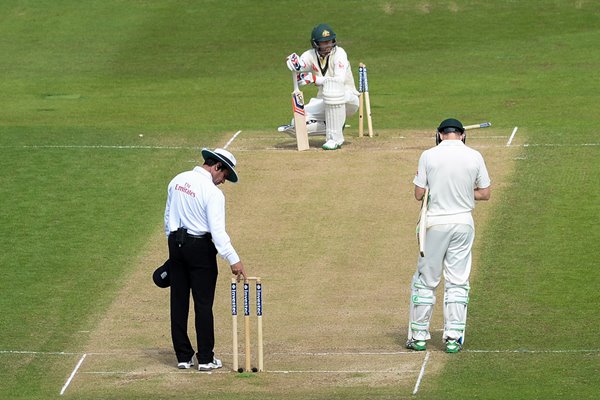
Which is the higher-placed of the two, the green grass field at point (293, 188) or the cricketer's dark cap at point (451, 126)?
the cricketer's dark cap at point (451, 126)

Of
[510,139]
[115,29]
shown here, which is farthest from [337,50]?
[115,29]

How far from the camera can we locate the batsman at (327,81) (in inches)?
868

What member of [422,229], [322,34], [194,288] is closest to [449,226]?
[422,229]

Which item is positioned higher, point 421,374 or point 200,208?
point 200,208

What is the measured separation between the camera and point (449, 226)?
13984 millimetres

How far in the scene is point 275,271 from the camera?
56.5 ft

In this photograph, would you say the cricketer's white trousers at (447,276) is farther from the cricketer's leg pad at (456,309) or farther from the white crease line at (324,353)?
the white crease line at (324,353)

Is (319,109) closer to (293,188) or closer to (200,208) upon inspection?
(293,188)

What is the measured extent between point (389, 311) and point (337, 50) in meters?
7.45

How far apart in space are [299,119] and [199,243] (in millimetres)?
8894

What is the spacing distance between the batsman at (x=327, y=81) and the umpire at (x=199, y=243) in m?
8.53

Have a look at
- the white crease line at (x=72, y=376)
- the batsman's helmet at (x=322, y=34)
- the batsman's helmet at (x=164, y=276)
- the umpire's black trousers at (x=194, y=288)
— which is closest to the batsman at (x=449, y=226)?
the umpire's black trousers at (x=194, y=288)

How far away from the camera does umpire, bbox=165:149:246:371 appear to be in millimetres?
13500

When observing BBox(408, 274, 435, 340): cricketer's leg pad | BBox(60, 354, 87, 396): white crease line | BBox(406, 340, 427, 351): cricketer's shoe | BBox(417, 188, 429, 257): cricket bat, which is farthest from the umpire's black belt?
BBox(406, 340, 427, 351): cricketer's shoe
